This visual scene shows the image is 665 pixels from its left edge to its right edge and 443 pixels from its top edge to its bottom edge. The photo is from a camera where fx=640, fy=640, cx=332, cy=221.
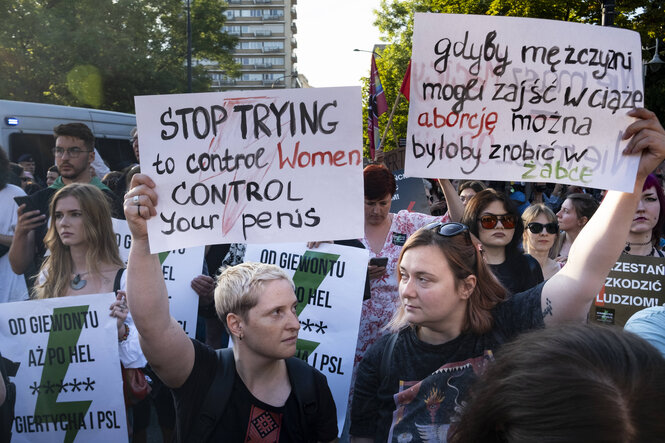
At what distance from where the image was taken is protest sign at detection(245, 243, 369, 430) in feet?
10.7

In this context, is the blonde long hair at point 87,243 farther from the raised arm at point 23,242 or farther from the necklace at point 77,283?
the raised arm at point 23,242

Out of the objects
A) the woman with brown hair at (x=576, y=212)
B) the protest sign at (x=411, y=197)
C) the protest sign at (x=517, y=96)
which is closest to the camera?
the protest sign at (x=517, y=96)

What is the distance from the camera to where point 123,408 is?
299cm

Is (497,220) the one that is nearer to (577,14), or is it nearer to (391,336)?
(391,336)

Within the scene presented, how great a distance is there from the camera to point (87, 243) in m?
3.41

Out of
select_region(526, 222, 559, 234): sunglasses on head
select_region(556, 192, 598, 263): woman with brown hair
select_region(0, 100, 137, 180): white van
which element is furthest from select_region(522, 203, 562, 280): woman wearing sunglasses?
select_region(0, 100, 137, 180): white van

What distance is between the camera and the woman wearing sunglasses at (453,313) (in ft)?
6.54

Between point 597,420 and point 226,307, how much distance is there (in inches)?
74.2

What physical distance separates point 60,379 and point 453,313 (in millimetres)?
1951

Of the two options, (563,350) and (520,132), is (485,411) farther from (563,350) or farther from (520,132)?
(520,132)

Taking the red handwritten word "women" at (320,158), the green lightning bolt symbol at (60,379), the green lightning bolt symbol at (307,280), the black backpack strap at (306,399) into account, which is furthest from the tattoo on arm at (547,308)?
the green lightning bolt symbol at (60,379)

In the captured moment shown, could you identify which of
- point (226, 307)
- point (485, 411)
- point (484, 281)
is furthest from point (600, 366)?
point (226, 307)

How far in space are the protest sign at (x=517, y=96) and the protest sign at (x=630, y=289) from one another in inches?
52.3

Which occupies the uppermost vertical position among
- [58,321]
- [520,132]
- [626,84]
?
[626,84]
